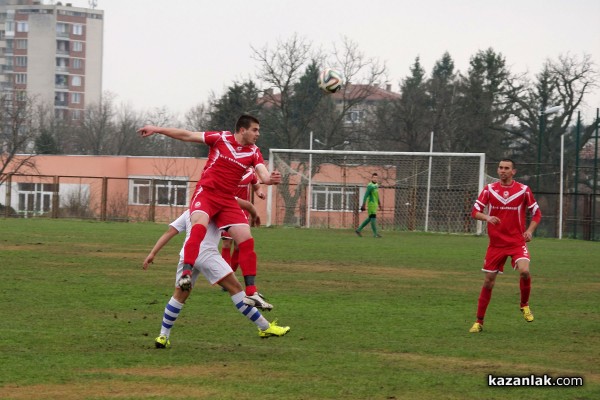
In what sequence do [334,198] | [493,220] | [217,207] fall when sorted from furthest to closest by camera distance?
[334,198] < [493,220] < [217,207]

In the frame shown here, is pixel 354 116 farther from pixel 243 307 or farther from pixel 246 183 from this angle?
pixel 243 307

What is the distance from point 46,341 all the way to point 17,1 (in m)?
158

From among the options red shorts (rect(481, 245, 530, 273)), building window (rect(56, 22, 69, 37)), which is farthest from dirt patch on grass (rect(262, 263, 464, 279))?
building window (rect(56, 22, 69, 37))

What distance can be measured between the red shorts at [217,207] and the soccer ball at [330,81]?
31.2 feet

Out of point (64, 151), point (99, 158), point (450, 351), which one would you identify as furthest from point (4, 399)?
point (64, 151)

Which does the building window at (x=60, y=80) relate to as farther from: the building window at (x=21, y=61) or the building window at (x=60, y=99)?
the building window at (x=21, y=61)

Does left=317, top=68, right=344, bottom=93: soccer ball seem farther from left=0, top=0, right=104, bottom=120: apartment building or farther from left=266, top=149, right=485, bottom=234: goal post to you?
left=0, top=0, right=104, bottom=120: apartment building

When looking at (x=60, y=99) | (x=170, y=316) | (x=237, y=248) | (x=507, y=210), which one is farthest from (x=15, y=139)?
(x=60, y=99)

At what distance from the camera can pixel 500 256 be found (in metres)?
12.1

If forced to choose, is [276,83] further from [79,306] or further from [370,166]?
[79,306]

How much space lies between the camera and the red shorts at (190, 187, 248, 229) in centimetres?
1009

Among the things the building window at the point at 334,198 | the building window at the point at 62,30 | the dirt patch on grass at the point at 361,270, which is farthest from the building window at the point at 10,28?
the dirt patch on grass at the point at 361,270

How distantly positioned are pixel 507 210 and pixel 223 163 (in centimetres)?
383

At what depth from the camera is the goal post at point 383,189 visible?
1583 inches
